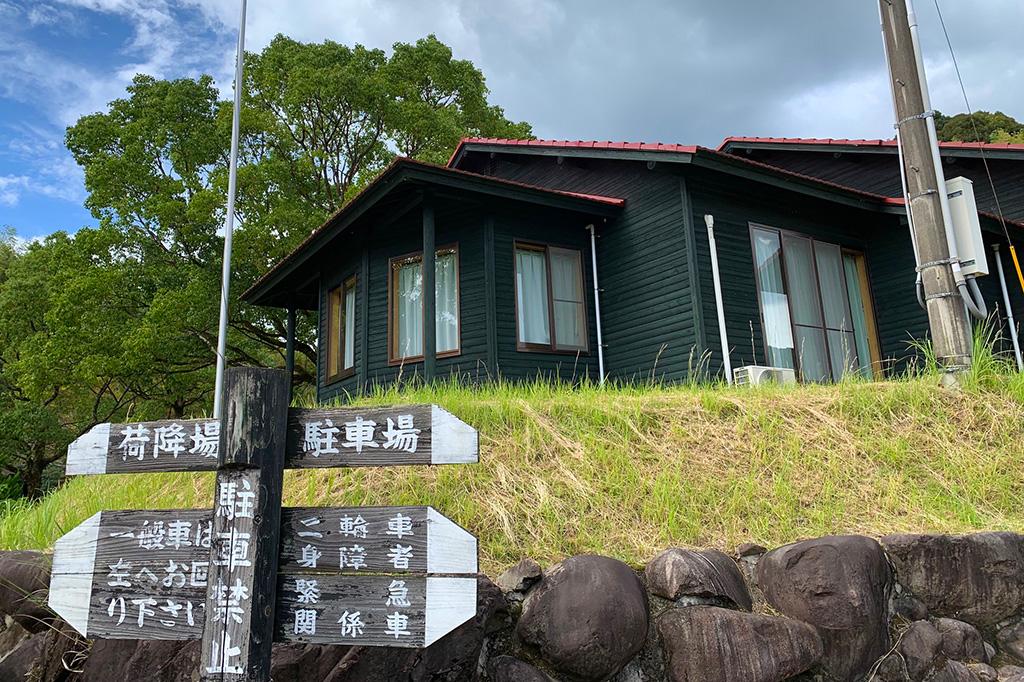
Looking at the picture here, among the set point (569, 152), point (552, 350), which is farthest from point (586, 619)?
point (569, 152)

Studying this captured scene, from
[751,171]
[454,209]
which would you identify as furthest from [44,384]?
[751,171]

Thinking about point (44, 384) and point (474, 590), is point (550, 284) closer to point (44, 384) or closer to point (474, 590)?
point (474, 590)

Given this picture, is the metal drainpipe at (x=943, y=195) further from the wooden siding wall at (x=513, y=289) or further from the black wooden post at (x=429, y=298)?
the black wooden post at (x=429, y=298)

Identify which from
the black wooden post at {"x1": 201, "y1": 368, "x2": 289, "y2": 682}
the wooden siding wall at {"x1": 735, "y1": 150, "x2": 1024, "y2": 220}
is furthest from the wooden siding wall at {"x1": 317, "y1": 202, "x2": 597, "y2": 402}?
the black wooden post at {"x1": 201, "y1": 368, "x2": 289, "y2": 682}

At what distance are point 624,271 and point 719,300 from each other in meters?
1.56

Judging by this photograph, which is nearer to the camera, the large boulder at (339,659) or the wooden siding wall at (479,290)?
the large boulder at (339,659)

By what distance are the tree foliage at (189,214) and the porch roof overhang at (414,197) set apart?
6.15 meters

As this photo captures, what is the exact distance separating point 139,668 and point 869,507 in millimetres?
4198

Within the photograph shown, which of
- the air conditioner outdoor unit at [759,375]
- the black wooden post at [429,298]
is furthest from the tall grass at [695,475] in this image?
the black wooden post at [429,298]

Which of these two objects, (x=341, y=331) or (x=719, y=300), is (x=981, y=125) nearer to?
(x=719, y=300)

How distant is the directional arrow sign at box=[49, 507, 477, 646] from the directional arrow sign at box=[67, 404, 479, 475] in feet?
0.62

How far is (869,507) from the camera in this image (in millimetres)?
4750

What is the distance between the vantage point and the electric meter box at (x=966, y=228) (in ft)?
21.2

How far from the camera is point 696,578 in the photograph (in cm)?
376
